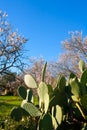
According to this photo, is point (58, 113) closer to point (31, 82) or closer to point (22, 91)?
point (31, 82)

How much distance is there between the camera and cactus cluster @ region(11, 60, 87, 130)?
4090mm

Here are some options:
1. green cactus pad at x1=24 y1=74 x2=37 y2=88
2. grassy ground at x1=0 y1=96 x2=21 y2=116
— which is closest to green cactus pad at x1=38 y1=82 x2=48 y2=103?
green cactus pad at x1=24 y1=74 x2=37 y2=88

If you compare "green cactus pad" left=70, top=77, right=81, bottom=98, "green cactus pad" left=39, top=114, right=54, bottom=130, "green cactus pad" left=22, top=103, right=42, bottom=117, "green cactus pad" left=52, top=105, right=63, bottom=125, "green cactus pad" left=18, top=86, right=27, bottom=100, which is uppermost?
"green cactus pad" left=18, top=86, right=27, bottom=100

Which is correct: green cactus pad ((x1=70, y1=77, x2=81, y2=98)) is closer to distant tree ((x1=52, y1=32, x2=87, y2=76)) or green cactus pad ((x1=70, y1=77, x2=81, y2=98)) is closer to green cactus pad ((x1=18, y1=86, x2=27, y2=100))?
green cactus pad ((x1=18, y1=86, x2=27, y2=100))

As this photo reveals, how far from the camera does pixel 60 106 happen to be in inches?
171

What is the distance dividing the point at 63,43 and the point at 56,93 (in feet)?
121

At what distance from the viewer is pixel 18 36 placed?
28.4 metres

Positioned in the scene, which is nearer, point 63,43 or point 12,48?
point 12,48

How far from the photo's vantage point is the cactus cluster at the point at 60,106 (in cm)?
409

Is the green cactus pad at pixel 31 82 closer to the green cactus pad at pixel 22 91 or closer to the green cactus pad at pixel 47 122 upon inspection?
the green cactus pad at pixel 22 91

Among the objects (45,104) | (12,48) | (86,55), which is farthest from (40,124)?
(86,55)

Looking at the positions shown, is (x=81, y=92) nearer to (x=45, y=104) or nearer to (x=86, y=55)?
(x=45, y=104)

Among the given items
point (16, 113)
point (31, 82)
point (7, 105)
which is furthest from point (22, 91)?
point (7, 105)

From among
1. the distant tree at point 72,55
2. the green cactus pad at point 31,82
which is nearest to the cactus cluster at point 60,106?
the green cactus pad at point 31,82
